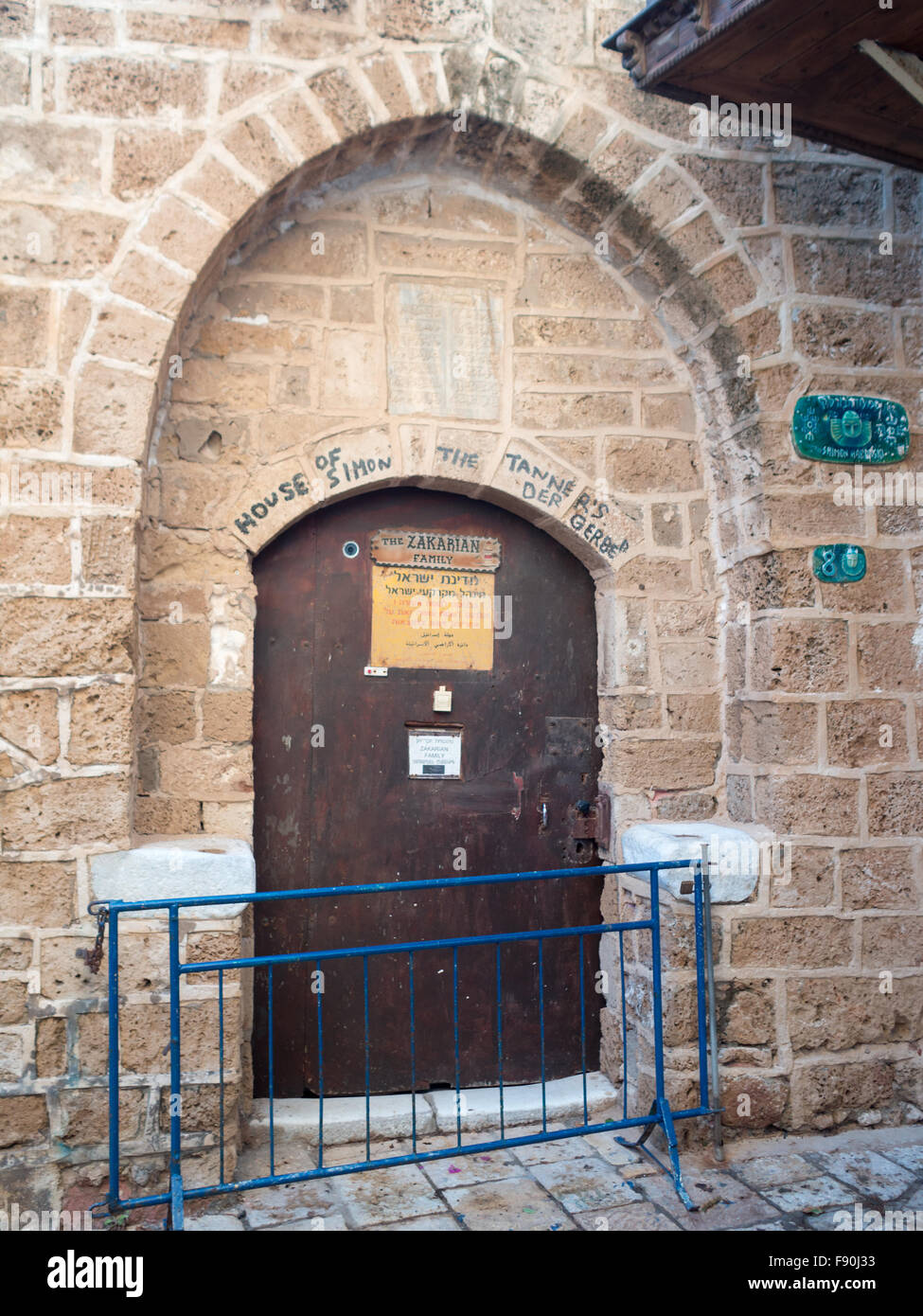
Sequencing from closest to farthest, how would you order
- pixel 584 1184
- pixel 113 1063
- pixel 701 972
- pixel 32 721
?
1. pixel 113 1063
2. pixel 32 721
3. pixel 584 1184
4. pixel 701 972

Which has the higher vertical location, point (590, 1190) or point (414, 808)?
point (414, 808)

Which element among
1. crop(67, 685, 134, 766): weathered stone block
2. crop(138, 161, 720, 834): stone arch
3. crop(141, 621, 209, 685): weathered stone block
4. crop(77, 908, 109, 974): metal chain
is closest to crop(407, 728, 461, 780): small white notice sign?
crop(138, 161, 720, 834): stone arch

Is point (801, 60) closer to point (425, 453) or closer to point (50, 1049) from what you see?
point (425, 453)

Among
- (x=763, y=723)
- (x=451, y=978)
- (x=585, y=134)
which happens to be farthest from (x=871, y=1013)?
(x=585, y=134)

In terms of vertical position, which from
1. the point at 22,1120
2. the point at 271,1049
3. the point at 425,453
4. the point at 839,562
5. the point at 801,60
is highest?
the point at 801,60

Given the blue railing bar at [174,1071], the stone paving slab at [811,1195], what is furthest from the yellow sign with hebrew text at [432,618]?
the stone paving slab at [811,1195]

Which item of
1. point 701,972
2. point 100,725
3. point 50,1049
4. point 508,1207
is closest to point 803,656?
point 701,972

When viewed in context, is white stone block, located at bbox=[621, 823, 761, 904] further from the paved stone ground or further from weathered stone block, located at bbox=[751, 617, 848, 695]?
the paved stone ground

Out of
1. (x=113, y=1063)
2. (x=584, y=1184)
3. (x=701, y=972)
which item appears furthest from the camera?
(x=701, y=972)

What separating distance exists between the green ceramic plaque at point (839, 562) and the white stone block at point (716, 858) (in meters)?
1.01

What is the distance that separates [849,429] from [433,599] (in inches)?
66.7

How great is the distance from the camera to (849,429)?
12.0 feet

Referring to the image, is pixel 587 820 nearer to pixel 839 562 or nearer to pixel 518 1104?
pixel 518 1104

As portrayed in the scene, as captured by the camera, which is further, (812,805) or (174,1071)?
(812,805)
